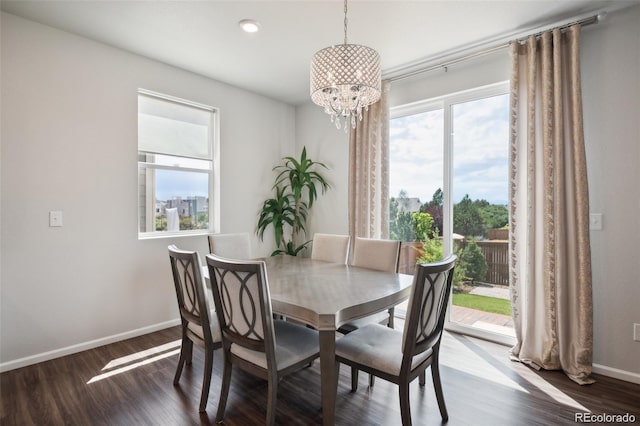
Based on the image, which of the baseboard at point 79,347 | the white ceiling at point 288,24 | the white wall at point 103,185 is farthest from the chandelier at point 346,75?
the baseboard at point 79,347

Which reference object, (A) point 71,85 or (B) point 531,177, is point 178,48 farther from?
(B) point 531,177

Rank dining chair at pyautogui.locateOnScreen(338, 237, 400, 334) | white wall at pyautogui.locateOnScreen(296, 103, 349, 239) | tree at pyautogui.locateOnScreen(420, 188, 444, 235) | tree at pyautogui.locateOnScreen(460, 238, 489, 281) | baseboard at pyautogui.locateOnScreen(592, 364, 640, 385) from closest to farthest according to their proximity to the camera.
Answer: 1. baseboard at pyautogui.locateOnScreen(592, 364, 640, 385)
2. dining chair at pyautogui.locateOnScreen(338, 237, 400, 334)
3. tree at pyautogui.locateOnScreen(460, 238, 489, 281)
4. tree at pyautogui.locateOnScreen(420, 188, 444, 235)
5. white wall at pyautogui.locateOnScreen(296, 103, 349, 239)

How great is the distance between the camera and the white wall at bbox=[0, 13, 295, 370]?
2467 mm

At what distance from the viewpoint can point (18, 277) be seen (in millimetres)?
2490

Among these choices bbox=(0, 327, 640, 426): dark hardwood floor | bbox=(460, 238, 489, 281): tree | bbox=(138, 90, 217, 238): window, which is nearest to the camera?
bbox=(0, 327, 640, 426): dark hardwood floor

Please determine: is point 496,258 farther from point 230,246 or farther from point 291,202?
point 291,202

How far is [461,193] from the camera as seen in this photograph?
3.24m

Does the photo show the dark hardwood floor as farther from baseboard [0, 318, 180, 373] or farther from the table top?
the table top

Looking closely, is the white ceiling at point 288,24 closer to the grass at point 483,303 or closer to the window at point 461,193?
the window at point 461,193

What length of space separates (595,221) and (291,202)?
3221 millimetres

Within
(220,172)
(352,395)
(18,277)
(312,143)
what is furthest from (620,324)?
(18,277)

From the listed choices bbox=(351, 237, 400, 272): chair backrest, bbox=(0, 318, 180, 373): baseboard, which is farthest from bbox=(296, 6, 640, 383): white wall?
bbox=(0, 318, 180, 373): baseboard

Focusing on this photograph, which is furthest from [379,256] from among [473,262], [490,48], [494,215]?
[490,48]

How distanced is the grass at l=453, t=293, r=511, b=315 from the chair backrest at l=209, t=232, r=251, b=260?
2.15 metres
